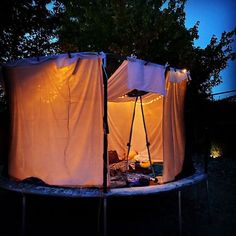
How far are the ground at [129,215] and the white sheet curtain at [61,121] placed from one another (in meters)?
0.85

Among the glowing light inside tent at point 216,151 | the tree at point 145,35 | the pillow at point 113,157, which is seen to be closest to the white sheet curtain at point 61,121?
the pillow at point 113,157

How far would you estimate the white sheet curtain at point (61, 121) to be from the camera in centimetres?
471

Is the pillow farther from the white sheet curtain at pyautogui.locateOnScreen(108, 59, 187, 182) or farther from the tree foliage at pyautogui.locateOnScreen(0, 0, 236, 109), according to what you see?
the tree foliage at pyautogui.locateOnScreen(0, 0, 236, 109)

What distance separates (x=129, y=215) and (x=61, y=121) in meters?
2.39

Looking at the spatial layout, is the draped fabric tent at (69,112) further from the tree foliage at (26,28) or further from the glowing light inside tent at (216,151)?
the glowing light inside tent at (216,151)

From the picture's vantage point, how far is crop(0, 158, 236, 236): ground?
5039 mm

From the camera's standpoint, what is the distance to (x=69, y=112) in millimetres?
4883

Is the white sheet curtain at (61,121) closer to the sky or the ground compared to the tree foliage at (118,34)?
closer to the ground

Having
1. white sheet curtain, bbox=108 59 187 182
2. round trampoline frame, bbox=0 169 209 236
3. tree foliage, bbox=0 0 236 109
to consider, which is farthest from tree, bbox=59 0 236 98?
round trampoline frame, bbox=0 169 209 236

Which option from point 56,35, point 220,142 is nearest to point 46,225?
point 220,142

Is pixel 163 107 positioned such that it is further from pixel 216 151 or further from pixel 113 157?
pixel 216 151

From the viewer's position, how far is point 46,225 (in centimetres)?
533

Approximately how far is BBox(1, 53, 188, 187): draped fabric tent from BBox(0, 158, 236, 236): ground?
878mm

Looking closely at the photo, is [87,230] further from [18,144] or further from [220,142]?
[220,142]
